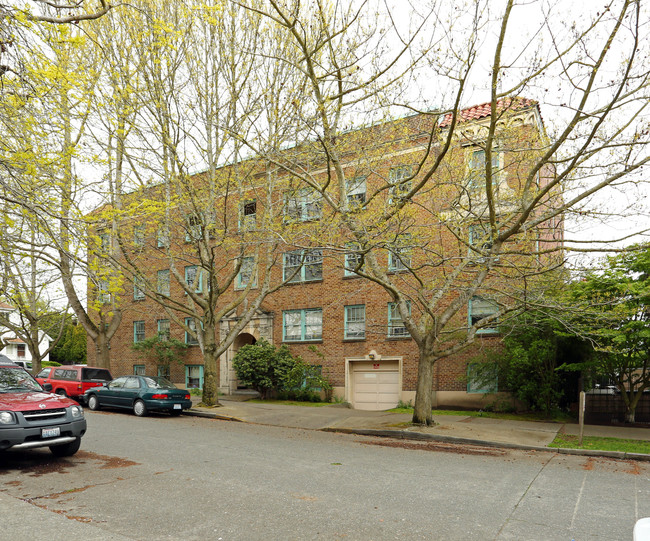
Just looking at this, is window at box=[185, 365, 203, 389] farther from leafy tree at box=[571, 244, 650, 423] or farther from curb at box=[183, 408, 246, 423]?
leafy tree at box=[571, 244, 650, 423]

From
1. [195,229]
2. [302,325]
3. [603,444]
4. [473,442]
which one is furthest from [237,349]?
[603,444]

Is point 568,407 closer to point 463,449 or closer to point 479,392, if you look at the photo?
point 479,392

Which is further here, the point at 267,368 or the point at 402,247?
the point at 267,368

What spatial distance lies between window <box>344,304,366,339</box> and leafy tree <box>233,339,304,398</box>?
257 cm

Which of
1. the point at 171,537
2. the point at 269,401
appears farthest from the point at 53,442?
the point at 269,401

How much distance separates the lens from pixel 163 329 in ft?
95.9

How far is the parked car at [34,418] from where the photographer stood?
845 cm

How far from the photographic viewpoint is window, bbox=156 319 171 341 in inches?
1125

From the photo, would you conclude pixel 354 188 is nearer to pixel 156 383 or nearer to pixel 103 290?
pixel 103 290

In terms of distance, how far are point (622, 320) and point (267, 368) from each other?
1384cm

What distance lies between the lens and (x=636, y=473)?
374 inches

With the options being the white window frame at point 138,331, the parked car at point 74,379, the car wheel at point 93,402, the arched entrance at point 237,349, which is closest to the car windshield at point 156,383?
the car wheel at point 93,402

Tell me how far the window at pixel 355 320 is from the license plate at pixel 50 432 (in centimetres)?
1423

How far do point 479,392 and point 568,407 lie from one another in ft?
9.83
